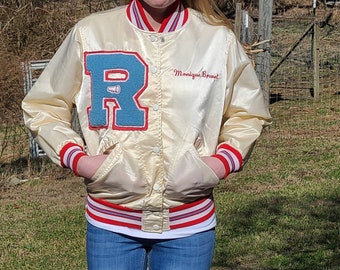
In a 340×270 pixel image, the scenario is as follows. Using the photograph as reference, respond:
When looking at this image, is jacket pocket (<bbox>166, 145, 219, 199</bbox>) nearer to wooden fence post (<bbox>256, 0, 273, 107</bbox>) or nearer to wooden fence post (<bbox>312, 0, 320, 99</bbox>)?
wooden fence post (<bbox>256, 0, 273, 107</bbox>)

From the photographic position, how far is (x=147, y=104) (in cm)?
270

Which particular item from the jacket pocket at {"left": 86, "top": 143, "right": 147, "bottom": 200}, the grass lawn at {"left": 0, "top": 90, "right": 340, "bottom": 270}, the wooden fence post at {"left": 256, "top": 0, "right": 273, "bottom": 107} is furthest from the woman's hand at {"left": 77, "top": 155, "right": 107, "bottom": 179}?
the wooden fence post at {"left": 256, "top": 0, "right": 273, "bottom": 107}

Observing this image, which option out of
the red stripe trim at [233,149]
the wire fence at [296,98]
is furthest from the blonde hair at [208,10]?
the wire fence at [296,98]

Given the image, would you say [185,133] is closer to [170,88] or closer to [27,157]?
[170,88]

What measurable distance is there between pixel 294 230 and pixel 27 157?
4.01 metres

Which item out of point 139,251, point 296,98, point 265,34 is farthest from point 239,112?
point 296,98

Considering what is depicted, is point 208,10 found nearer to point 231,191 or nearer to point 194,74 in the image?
point 194,74

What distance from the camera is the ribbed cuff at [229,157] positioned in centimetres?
275

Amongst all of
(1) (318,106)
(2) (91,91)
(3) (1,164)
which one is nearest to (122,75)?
(2) (91,91)

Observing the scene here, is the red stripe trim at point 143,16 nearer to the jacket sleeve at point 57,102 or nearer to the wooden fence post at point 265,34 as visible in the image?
the jacket sleeve at point 57,102

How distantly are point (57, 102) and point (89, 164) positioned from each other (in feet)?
0.92

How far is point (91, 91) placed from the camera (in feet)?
9.00

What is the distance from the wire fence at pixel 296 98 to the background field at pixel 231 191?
0.08 ft

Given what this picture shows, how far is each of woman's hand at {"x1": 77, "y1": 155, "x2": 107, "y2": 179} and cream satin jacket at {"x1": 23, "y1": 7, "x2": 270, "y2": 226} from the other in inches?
0.7
